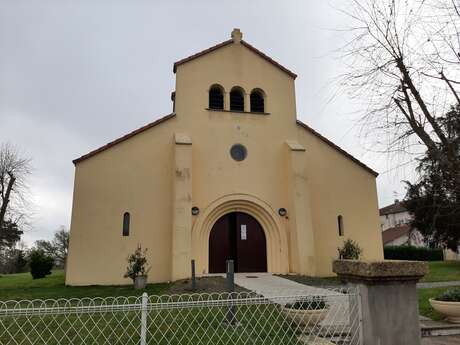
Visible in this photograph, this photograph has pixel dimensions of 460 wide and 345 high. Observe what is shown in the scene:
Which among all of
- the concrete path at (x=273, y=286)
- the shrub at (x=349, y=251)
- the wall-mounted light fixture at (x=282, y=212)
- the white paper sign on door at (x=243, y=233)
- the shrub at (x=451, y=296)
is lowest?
the concrete path at (x=273, y=286)

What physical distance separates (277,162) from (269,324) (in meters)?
10.5

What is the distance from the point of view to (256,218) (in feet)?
51.4

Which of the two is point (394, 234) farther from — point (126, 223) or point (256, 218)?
point (126, 223)

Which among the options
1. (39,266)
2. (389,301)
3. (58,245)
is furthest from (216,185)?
(58,245)

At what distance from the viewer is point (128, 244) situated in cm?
1395

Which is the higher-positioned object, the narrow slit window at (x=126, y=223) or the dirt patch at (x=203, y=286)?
the narrow slit window at (x=126, y=223)

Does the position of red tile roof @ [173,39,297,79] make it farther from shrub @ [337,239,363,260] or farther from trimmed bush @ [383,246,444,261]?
trimmed bush @ [383,246,444,261]

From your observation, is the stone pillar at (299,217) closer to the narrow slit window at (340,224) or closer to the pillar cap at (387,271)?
the narrow slit window at (340,224)

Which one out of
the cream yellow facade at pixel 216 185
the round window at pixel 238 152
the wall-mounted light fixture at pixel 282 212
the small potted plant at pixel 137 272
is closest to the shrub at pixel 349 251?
the cream yellow facade at pixel 216 185

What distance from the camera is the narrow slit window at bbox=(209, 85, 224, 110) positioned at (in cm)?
1655

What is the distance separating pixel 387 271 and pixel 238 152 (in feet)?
41.2

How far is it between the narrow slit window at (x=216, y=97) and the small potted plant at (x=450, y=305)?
1190cm

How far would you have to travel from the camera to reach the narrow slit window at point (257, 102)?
16.9m

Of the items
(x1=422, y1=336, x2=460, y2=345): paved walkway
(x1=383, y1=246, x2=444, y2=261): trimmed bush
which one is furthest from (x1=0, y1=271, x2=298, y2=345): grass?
(x1=383, y1=246, x2=444, y2=261): trimmed bush
